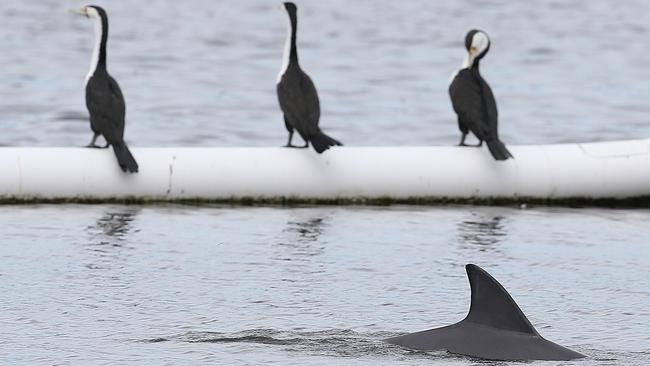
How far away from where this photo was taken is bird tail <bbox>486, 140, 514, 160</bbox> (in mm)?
16906

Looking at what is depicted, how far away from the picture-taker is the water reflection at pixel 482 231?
14844mm

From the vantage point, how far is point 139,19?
173ft

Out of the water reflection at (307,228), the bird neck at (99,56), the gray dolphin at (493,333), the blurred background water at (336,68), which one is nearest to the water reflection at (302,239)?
the water reflection at (307,228)

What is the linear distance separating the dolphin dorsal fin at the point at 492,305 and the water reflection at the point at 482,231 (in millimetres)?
4692

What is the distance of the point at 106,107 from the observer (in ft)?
56.1

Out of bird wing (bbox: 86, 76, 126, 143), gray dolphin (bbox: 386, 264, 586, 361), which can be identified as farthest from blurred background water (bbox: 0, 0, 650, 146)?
gray dolphin (bbox: 386, 264, 586, 361)

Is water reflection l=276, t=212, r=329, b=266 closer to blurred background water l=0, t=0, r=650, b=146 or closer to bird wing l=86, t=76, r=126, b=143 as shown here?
bird wing l=86, t=76, r=126, b=143

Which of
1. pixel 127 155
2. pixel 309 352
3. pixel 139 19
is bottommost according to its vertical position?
pixel 309 352

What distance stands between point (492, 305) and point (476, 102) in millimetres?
7974

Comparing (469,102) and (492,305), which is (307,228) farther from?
(492,305)

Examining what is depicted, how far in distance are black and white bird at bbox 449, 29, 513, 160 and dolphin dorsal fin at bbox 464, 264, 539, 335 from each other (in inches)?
281

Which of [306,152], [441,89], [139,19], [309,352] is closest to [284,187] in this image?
[306,152]

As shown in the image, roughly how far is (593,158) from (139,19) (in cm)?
3676

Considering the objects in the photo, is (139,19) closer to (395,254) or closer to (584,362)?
(395,254)
